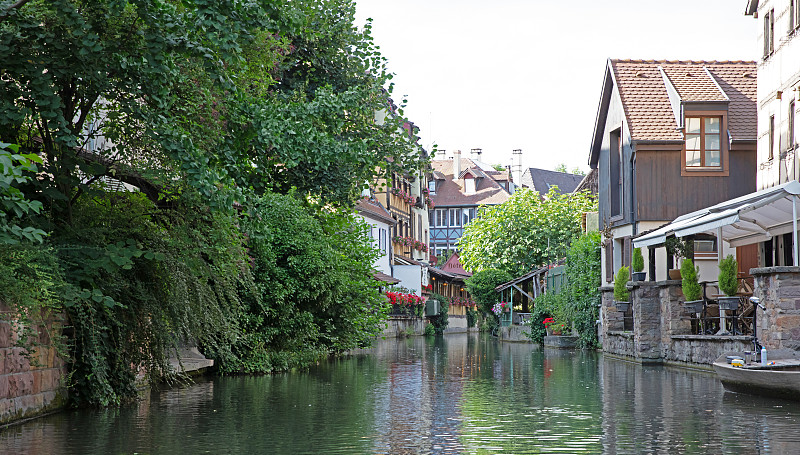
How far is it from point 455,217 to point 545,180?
12.6 meters

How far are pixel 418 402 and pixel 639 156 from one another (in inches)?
681

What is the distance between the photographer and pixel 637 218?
100ft

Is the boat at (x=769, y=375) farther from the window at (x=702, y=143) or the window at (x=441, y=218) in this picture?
the window at (x=441, y=218)

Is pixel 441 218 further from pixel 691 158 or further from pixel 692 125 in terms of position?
pixel 692 125

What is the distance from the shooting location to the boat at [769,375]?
14133 mm

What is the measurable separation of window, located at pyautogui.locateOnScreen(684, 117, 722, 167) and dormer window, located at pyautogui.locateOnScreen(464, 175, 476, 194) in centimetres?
7017

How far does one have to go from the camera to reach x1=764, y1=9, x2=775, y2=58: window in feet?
78.8

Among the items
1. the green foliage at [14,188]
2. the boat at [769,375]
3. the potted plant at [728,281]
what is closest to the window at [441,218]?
the potted plant at [728,281]

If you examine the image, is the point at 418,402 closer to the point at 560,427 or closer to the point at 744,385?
the point at 560,427

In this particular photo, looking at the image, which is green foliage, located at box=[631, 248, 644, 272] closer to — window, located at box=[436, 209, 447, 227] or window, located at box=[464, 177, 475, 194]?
window, located at box=[464, 177, 475, 194]

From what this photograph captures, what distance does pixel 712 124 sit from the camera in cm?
3016

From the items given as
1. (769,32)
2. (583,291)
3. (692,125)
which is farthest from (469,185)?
(769,32)

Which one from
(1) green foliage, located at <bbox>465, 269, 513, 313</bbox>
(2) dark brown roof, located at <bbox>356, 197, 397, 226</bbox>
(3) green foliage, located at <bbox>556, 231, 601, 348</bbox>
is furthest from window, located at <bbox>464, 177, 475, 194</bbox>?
(3) green foliage, located at <bbox>556, 231, 601, 348</bbox>

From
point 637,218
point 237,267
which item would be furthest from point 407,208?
point 237,267
